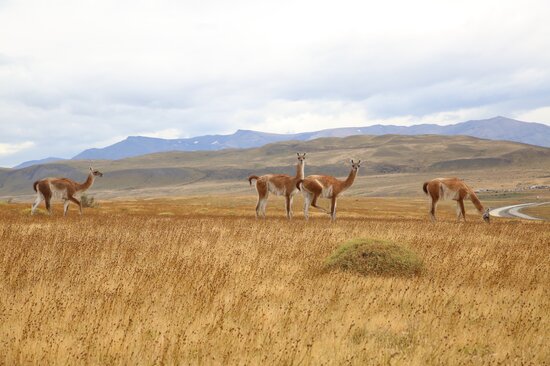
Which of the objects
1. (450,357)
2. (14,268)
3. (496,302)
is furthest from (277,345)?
(14,268)

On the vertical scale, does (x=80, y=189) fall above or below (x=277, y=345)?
above

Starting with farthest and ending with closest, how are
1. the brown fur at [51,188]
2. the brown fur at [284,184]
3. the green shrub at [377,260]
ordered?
the brown fur at [284,184] < the brown fur at [51,188] < the green shrub at [377,260]

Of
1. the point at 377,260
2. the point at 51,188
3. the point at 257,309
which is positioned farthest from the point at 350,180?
the point at 257,309

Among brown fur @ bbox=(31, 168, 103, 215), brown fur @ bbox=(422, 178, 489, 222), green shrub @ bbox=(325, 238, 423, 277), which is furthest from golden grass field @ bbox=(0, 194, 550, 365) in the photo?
brown fur @ bbox=(422, 178, 489, 222)

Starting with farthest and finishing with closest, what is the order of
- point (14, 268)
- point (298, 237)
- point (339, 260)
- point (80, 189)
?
1. point (80, 189)
2. point (298, 237)
3. point (339, 260)
4. point (14, 268)

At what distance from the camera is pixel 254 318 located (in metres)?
6.88

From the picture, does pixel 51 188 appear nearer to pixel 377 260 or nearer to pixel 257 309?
pixel 377 260

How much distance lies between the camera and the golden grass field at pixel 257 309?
5.59 metres

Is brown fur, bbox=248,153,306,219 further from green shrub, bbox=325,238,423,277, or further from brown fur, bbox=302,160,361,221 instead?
green shrub, bbox=325,238,423,277

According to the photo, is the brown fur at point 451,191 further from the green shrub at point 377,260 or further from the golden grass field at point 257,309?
the green shrub at point 377,260

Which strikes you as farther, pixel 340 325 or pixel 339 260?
pixel 339 260

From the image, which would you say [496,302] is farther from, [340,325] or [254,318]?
[254,318]

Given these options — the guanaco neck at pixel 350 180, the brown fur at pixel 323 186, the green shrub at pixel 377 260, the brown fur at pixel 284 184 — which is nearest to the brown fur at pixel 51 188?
the brown fur at pixel 284 184

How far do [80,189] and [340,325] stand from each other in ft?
68.7
